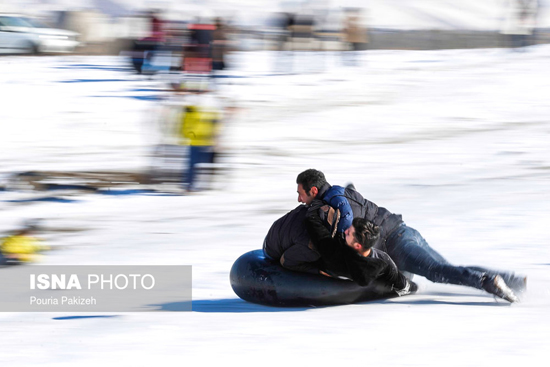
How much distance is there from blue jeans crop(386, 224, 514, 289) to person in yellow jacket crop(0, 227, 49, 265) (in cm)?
326

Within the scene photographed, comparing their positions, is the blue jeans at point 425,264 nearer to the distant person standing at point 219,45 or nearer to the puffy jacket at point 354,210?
the puffy jacket at point 354,210

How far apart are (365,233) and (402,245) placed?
2.10 ft

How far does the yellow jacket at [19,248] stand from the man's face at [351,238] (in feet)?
10.7

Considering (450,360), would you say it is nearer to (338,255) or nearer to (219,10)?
(338,255)

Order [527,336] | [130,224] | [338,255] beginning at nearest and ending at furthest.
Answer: [527,336]
[338,255]
[130,224]

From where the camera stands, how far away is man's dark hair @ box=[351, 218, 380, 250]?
5.60 metres

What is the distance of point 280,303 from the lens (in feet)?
20.1

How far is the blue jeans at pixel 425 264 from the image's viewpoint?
594 centimetres

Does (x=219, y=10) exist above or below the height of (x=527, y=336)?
above

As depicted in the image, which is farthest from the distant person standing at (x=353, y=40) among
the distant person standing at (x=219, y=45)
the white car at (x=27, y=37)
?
the white car at (x=27, y=37)

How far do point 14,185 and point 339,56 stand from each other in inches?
507

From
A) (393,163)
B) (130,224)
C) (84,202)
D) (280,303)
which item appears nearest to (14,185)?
(84,202)

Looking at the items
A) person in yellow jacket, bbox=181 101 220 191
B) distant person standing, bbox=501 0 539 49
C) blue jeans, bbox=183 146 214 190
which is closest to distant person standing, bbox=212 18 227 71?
blue jeans, bbox=183 146 214 190

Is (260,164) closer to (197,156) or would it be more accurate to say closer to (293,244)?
(197,156)
